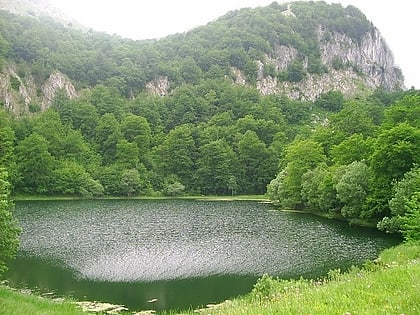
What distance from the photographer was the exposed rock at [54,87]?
172 m

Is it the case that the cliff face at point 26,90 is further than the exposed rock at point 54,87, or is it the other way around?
the exposed rock at point 54,87

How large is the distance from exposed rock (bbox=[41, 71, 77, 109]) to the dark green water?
111m

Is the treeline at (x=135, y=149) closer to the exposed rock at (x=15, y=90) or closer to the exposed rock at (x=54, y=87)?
the exposed rock at (x=54, y=87)

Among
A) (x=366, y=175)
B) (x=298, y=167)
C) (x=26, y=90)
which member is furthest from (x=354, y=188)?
(x=26, y=90)

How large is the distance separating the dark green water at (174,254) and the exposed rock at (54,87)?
111 m

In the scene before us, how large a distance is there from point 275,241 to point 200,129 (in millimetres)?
114872

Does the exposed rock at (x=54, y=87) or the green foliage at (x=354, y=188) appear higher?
the exposed rock at (x=54, y=87)

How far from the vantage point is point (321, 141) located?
100 meters

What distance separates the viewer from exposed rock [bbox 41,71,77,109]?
563 feet

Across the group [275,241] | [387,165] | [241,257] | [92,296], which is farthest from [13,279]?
[387,165]

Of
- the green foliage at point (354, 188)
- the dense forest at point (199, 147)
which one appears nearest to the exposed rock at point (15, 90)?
the dense forest at point (199, 147)

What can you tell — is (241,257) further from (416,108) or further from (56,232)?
(416,108)

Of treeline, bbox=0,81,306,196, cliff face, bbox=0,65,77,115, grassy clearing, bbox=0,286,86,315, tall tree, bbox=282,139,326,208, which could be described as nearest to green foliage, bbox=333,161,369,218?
tall tree, bbox=282,139,326,208

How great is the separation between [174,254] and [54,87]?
151 meters
